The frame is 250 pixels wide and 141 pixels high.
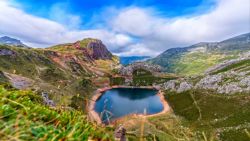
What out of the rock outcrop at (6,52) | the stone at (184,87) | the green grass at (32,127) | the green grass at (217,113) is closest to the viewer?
the green grass at (32,127)

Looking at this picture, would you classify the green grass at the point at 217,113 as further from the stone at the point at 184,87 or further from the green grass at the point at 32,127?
the green grass at the point at 32,127

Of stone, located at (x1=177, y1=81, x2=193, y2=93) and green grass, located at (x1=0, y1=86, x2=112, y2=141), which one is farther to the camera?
stone, located at (x1=177, y1=81, x2=193, y2=93)

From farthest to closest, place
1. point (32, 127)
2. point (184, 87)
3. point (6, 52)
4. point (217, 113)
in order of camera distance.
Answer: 1. point (184, 87)
2. point (6, 52)
3. point (217, 113)
4. point (32, 127)

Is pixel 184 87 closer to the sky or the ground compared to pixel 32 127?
closer to the ground

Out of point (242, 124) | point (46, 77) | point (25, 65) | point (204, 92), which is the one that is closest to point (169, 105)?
point (204, 92)

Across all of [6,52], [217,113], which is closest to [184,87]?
[217,113]

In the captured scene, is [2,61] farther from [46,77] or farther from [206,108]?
[206,108]

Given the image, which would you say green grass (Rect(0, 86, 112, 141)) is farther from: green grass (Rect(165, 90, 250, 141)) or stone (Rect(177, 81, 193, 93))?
stone (Rect(177, 81, 193, 93))

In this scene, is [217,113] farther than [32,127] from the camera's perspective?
Yes

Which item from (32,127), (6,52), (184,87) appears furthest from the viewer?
(184,87)

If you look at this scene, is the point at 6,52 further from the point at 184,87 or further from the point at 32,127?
the point at 32,127

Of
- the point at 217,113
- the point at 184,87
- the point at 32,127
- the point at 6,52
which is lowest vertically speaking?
the point at 217,113

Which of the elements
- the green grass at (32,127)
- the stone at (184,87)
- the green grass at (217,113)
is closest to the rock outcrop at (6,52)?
the green grass at (217,113)

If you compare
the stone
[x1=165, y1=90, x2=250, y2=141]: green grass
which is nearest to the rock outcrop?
[x1=165, y1=90, x2=250, y2=141]: green grass
